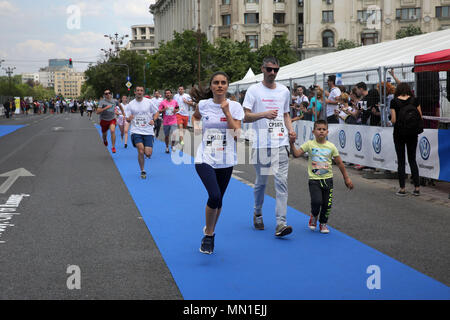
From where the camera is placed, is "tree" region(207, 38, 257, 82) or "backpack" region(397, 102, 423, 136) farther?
"tree" region(207, 38, 257, 82)

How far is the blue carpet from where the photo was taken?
4.67m

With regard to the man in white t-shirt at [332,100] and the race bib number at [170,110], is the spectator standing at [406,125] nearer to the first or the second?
the man in white t-shirt at [332,100]

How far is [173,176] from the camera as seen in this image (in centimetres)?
1237

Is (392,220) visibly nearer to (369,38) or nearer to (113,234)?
(113,234)

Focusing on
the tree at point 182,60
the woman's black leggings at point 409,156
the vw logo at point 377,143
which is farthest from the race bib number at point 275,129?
the tree at point 182,60

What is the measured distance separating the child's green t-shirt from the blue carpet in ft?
2.26

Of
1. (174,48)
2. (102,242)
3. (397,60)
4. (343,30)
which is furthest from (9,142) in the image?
(343,30)

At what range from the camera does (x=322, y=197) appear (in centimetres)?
696

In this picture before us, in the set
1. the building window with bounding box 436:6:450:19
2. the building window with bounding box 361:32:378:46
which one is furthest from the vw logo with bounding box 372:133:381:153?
the building window with bounding box 436:6:450:19

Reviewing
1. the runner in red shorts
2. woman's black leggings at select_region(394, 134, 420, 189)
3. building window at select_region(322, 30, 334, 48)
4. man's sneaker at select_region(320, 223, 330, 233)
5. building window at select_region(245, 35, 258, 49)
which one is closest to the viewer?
man's sneaker at select_region(320, 223, 330, 233)

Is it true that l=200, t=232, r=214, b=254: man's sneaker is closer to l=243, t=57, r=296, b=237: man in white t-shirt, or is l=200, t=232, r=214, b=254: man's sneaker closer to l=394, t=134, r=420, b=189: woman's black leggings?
l=243, t=57, r=296, b=237: man in white t-shirt

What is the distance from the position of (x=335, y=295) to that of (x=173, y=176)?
26.5 feet

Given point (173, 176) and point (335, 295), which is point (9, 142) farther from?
point (335, 295)

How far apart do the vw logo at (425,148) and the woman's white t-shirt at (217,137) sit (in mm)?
5454
